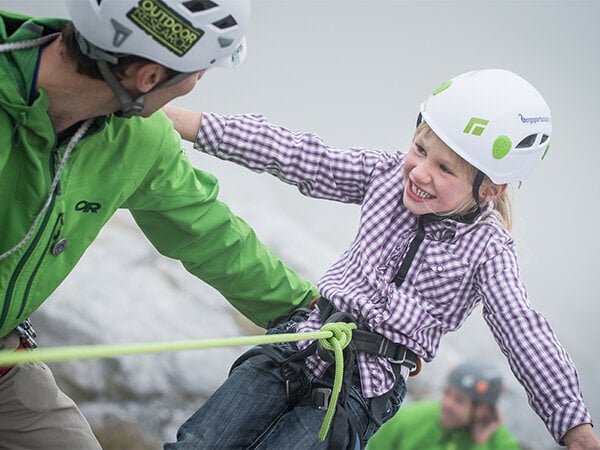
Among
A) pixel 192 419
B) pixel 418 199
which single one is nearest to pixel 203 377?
pixel 192 419

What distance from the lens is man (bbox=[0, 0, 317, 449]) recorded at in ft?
5.13

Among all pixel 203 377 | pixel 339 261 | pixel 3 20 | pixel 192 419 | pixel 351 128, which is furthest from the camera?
pixel 351 128

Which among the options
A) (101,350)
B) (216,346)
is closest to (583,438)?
(216,346)

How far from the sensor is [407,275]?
210 cm

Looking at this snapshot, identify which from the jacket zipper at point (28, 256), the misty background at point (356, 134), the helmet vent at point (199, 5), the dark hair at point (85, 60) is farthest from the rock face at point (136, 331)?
the helmet vent at point (199, 5)

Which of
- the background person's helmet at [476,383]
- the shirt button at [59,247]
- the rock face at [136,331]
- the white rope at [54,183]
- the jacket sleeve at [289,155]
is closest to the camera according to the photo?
the white rope at [54,183]

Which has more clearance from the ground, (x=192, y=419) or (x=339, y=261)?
(x=339, y=261)

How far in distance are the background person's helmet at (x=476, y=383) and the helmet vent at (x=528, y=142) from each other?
5.60 feet

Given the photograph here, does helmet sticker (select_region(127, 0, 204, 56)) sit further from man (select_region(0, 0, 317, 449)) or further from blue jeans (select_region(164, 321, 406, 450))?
blue jeans (select_region(164, 321, 406, 450))

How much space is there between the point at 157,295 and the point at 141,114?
103 inches

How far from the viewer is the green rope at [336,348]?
1.93m

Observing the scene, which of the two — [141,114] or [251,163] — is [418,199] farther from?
[141,114]

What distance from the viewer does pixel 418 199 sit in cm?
205

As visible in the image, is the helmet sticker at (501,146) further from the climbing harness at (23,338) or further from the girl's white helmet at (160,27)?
the climbing harness at (23,338)
